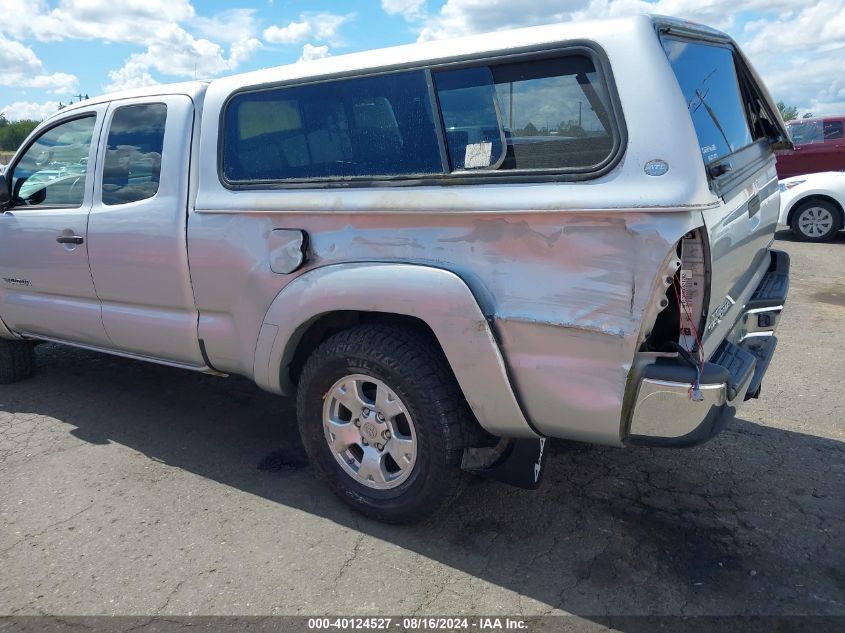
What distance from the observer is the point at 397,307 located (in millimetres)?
2908

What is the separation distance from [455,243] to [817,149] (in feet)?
41.0

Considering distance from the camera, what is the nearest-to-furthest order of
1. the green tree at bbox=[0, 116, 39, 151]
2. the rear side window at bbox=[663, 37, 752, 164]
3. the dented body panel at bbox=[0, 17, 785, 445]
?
the dented body panel at bbox=[0, 17, 785, 445] < the rear side window at bbox=[663, 37, 752, 164] < the green tree at bbox=[0, 116, 39, 151]

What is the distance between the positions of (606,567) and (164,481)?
7.45 ft

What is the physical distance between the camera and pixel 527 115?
2.67 metres

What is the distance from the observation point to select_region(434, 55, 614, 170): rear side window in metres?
2.53

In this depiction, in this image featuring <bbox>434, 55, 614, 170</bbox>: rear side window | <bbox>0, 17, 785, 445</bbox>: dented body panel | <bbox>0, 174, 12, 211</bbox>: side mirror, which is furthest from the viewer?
<bbox>0, 174, 12, 211</bbox>: side mirror

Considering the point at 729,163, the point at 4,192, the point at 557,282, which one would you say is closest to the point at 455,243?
the point at 557,282

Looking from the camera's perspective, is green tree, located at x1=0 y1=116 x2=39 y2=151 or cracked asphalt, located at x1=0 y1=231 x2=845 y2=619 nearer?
cracked asphalt, located at x1=0 y1=231 x2=845 y2=619

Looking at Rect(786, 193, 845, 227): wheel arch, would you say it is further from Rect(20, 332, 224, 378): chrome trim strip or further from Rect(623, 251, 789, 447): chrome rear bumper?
Rect(20, 332, 224, 378): chrome trim strip

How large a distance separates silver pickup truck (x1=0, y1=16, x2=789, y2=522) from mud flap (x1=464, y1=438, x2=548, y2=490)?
0.01m

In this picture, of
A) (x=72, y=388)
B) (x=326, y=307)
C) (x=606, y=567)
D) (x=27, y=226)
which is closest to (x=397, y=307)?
(x=326, y=307)

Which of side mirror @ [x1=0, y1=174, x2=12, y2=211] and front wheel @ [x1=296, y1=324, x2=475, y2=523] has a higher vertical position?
side mirror @ [x1=0, y1=174, x2=12, y2=211]

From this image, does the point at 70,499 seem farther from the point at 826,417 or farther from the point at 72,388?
the point at 826,417

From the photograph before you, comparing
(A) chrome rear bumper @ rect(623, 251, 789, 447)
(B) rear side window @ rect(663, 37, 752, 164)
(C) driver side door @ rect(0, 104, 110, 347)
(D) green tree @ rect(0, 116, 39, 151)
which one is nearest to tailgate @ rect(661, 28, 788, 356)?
(B) rear side window @ rect(663, 37, 752, 164)
